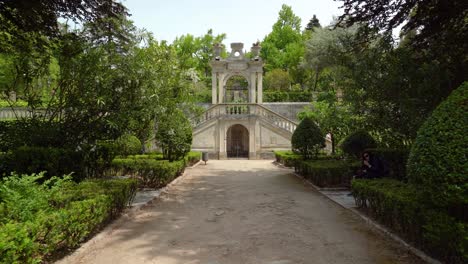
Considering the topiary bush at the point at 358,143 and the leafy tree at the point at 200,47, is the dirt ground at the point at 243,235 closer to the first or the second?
the topiary bush at the point at 358,143

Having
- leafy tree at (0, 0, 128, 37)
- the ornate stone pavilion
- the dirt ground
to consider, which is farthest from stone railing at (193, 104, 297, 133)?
leafy tree at (0, 0, 128, 37)

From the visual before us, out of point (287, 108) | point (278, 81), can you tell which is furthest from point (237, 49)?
point (278, 81)

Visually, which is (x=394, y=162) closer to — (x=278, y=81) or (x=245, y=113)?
(x=245, y=113)

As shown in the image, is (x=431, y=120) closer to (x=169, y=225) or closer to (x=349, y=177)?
(x=169, y=225)

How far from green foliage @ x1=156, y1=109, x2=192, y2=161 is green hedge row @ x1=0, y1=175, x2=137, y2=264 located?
7.71m

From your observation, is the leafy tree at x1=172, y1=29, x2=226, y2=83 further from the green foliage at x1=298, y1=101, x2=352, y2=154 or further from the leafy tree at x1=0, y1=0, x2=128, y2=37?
the leafy tree at x1=0, y1=0, x2=128, y2=37

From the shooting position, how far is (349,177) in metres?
11.9

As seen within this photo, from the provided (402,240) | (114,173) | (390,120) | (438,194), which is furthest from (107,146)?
(438,194)

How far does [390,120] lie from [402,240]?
548 centimetres

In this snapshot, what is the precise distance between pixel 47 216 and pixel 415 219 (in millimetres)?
5188

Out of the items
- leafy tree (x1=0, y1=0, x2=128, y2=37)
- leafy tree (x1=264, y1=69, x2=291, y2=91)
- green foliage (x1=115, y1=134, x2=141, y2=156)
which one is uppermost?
leafy tree (x1=264, y1=69, x2=291, y2=91)

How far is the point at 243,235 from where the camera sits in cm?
645

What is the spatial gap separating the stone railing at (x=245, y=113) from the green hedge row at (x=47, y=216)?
59.0 feet

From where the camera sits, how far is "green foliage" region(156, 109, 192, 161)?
1510 cm
